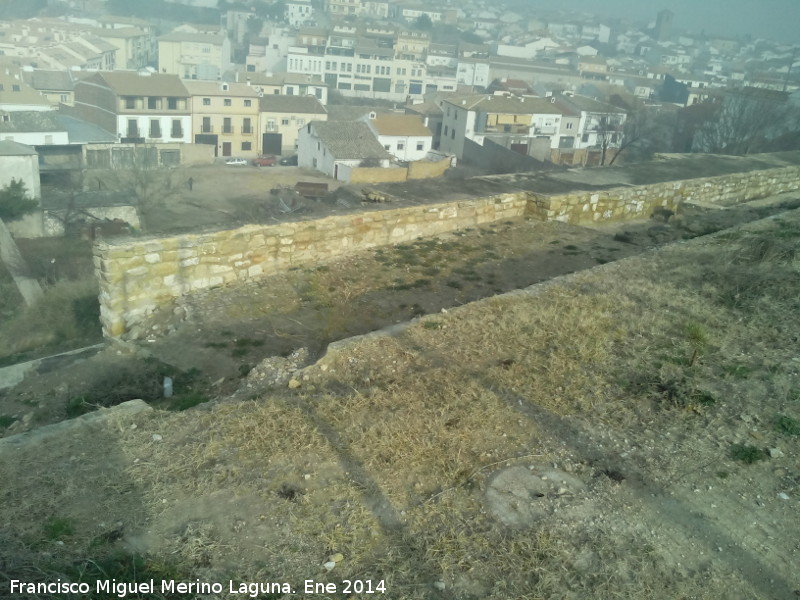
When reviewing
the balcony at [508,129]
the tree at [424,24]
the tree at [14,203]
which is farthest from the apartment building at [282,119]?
the tree at [424,24]

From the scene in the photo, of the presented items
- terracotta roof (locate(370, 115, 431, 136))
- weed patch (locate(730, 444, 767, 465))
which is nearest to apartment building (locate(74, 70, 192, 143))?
terracotta roof (locate(370, 115, 431, 136))

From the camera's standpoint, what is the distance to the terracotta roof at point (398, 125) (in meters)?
46.2

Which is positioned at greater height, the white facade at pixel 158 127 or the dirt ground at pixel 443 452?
the dirt ground at pixel 443 452

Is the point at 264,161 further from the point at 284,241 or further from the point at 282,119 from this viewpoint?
the point at 284,241

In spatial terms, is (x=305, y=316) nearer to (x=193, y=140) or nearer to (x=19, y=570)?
(x=19, y=570)

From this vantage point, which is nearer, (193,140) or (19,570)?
(19,570)

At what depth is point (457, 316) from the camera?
6.33 metres

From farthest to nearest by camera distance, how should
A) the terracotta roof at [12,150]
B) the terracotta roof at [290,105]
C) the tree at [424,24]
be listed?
the tree at [424,24]
the terracotta roof at [290,105]
the terracotta roof at [12,150]

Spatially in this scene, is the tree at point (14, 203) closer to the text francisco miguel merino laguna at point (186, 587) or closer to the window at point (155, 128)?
the window at point (155, 128)

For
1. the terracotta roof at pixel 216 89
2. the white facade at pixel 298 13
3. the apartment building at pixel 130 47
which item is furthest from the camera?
the white facade at pixel 298 13

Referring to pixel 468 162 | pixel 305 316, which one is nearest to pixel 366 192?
pixel 305 316

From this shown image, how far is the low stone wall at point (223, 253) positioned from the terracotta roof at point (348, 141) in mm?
32483

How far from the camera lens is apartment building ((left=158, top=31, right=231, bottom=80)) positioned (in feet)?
254

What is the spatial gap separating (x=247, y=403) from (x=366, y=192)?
6.73 metres
